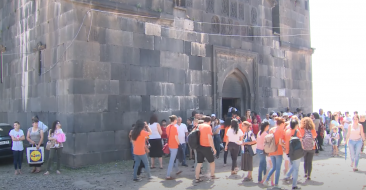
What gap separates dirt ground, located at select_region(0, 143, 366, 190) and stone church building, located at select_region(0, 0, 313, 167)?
2.91ft

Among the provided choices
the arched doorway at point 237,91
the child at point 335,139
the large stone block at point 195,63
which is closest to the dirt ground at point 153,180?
the child at point 335,139

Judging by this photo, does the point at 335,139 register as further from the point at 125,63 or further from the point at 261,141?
the point at 125,63

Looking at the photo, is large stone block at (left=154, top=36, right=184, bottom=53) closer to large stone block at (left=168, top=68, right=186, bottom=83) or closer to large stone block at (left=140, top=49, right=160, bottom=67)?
large stone block at (left=140, top=49, right=160, bottom=67)

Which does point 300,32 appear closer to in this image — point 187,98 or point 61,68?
point 187,98

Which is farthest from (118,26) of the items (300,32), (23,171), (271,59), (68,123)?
(300,32)

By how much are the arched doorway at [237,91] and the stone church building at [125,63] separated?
0.05 m

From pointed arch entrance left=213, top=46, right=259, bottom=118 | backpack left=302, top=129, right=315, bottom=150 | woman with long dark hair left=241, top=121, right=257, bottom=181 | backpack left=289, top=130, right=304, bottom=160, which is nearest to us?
backpack left=289, top=130, right=304, bottom=160

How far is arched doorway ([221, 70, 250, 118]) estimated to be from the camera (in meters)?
15.9

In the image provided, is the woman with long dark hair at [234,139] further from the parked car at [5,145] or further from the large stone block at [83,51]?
the parked car at [5,145]

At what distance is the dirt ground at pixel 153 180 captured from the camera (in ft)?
27.8

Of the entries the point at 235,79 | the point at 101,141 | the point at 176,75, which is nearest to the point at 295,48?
the point at 235,79

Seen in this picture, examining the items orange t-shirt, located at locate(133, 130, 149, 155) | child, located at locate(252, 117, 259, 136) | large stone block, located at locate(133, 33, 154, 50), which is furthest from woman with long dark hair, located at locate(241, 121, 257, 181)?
large stone block, located at locate(133, 33, 154, 50)

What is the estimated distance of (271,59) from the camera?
59.0ft

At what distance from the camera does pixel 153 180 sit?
9.17 metres
